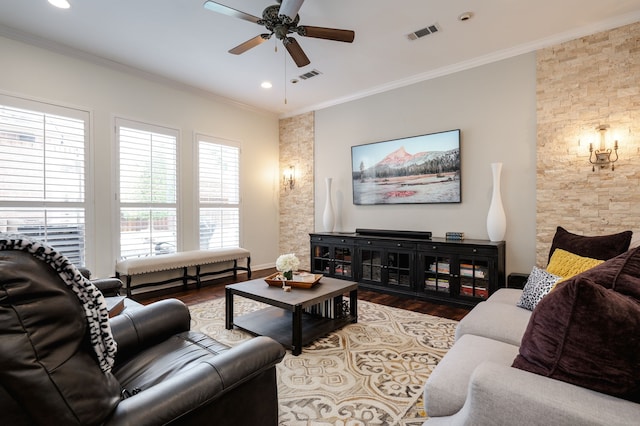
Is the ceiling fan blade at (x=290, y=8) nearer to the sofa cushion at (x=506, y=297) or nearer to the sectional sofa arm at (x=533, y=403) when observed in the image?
the sectional sofa arm at (x=533, y=403)

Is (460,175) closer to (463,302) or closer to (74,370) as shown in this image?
(463,302)

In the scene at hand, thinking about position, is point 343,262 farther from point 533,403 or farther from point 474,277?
point 533,403

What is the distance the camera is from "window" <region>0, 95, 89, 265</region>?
345 cm

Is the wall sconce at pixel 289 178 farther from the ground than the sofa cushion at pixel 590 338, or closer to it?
farther from the ground

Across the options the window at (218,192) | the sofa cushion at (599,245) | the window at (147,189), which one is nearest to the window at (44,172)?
the window at (147,189)

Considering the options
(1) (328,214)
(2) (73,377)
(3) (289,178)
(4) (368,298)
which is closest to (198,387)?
(2) (73,377)

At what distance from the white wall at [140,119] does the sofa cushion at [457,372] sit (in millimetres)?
4318

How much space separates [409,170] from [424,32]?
1.85 metres

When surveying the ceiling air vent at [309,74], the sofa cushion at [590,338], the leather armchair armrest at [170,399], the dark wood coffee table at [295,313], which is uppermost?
the ceiling air vent at [309,74]

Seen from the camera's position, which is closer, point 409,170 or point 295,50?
point 295,50

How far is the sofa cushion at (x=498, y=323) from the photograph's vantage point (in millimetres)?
1808

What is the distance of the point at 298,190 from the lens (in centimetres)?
625

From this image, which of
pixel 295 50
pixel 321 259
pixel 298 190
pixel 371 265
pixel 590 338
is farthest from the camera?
pixel 298 190

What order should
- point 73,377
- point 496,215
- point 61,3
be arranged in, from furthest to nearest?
point 496,215 < point 61,3 < point 73,377
